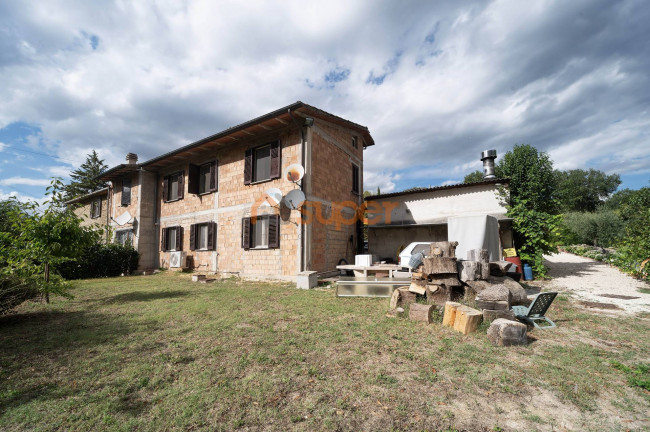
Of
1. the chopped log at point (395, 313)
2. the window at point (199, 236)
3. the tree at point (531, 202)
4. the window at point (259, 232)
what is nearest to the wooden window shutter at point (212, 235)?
the window at point (199, 236)

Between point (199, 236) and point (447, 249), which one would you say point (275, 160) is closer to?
point (199, 236)

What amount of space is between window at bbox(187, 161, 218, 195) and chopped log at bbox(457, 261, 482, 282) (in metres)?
10.3

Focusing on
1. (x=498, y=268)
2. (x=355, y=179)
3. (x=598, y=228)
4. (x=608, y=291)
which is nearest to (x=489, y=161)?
(x=355, y=179)

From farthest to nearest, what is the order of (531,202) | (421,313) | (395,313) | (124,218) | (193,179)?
(124,218) → (193,179) → (531,202) → (395,313) → (421,313)

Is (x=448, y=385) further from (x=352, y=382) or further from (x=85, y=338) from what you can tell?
(x=85, y=338)

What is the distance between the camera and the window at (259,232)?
10.3 m

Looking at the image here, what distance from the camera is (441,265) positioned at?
532cm

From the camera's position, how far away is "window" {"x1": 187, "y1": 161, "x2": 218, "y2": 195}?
1248 centimetres

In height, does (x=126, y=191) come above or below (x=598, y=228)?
above

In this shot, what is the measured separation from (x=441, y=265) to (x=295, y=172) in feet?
20.1

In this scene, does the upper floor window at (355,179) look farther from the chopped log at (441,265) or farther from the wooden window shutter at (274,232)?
the chopped log at (441,265)

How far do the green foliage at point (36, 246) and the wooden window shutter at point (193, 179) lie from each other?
244 inches

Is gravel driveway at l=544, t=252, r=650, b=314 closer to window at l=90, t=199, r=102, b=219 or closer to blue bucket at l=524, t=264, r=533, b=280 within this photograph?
blue bucket at l=524, t=264, r=533, b=280

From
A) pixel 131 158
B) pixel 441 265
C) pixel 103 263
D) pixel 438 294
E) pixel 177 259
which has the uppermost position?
pixel 131 158
